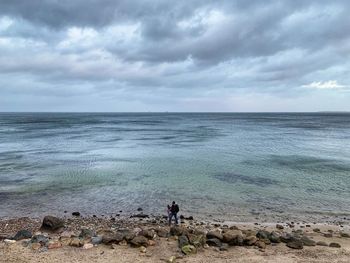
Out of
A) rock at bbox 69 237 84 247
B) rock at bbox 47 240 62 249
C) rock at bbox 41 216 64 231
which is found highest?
rock at bbox 69 237 84 247

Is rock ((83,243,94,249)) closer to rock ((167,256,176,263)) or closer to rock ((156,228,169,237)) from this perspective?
rock ((156,228,169,237))

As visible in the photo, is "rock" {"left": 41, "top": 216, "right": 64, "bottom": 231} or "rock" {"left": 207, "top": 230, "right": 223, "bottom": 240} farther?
"rock" {"left": 41, "top": 216, "right": 64, "bottom": 231}

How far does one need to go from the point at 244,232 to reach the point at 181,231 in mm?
4001

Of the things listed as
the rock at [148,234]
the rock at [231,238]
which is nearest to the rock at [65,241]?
the rock at [148,234]

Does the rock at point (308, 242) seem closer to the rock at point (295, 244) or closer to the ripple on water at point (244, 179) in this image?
the rock at point (295, 244)

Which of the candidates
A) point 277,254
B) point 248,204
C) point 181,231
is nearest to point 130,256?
point 181,231

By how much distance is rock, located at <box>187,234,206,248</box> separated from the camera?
58.7 feet

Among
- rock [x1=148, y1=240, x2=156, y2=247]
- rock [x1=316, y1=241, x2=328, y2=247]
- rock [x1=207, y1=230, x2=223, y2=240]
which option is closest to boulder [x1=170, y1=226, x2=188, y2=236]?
rock [x1=207, y1=230, x2=223, y2=240]

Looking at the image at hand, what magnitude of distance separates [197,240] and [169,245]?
61.1 inches

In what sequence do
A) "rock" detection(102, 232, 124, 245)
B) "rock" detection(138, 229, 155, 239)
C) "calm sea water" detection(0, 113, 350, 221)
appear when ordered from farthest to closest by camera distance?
"calm sea water" detection(0, 113, 350, 221) < "rock" detection(138, 229, 155, 239) < "rock" detection(102, 232, 124, 245)

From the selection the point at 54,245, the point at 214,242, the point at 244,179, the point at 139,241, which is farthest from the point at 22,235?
the point at 244,179

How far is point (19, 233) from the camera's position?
1970cm

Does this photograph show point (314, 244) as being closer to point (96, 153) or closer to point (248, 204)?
point (248, 204)

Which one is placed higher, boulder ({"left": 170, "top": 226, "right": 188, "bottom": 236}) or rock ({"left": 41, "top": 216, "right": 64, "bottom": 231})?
boulder ({"left": 170, "top": 226, "right": 188, "bottom": 236})
